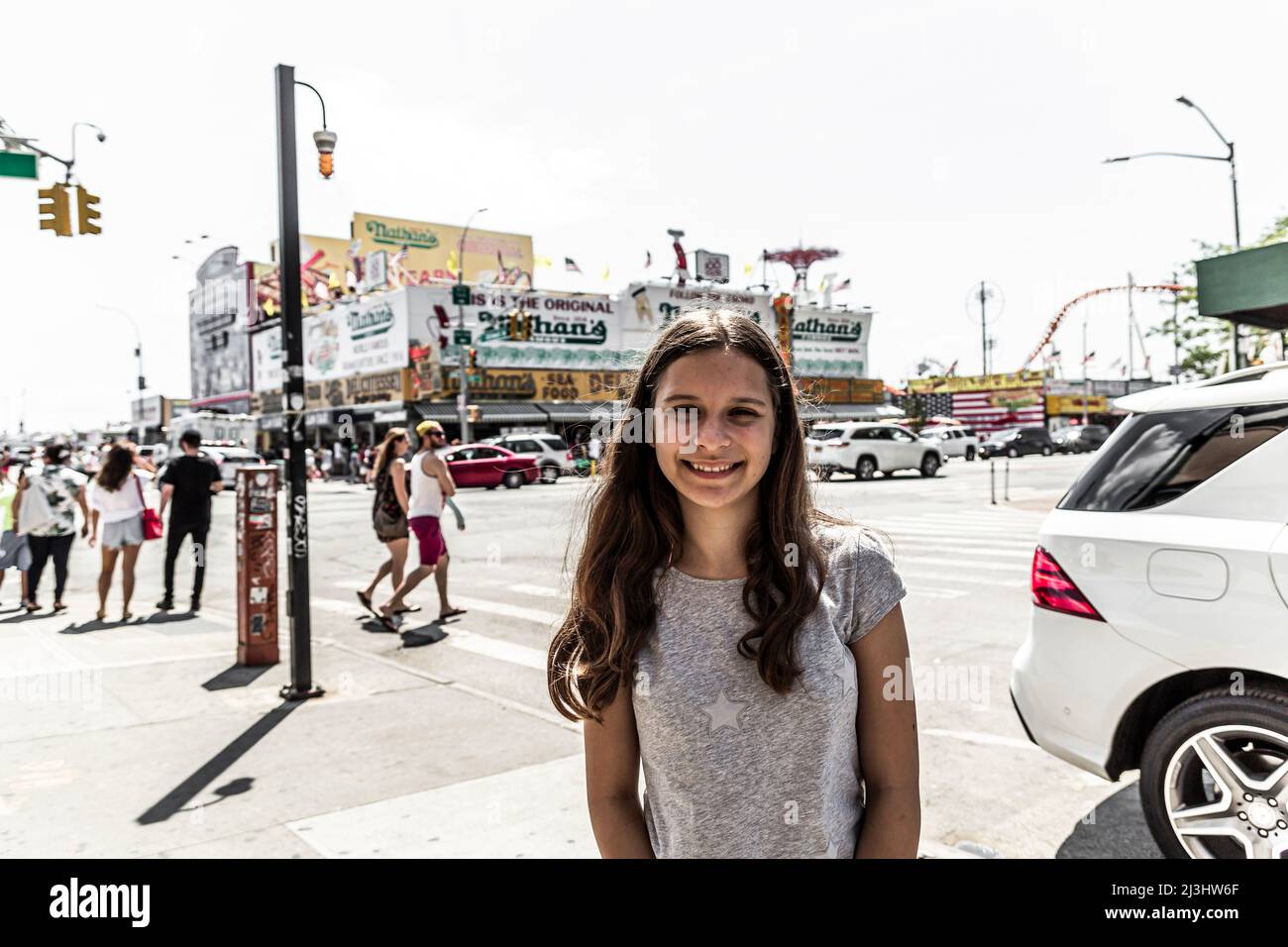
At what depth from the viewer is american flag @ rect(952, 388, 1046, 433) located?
71.2m


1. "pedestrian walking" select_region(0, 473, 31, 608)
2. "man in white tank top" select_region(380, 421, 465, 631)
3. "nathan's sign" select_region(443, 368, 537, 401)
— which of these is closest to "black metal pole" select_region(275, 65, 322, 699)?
"man in white tank top" select_region(380, 421, 465, 631)

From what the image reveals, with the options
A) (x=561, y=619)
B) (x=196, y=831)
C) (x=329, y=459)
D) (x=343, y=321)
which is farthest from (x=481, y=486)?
(x=561, y=619)

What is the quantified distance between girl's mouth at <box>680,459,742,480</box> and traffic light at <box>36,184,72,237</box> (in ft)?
48.8

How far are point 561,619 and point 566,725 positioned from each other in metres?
3.91

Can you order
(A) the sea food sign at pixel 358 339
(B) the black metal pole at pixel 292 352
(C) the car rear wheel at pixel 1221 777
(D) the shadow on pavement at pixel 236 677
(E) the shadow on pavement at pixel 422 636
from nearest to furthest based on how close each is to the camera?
(C) the car rear wheel at pixel 1221 777
(B) the black metal pole at pixel 292 352
(D) the shadow on pavement at pixel 236 677
(E) the shadow on pavement at pixel 422 636
(A) the sea food sign at pixel 358 339

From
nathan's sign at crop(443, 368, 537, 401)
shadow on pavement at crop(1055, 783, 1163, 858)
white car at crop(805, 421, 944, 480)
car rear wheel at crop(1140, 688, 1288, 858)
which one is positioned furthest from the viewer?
nathan's sign at crop(443, 368, 537, 401)

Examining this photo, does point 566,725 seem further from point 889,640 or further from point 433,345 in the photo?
point 433,345

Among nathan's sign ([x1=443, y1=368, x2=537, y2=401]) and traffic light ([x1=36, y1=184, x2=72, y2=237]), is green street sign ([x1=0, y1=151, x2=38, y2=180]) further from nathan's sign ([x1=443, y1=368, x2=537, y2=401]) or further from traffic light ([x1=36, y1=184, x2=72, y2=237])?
nathan's sign ([x1=443, y1=368, x2=537, y2=401])

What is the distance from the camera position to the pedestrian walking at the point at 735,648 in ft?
5.45

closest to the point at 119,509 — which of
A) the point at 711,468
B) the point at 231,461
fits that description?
the point at 711,468

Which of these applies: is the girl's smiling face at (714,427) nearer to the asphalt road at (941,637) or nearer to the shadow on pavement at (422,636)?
the asphalt road at (941,637)

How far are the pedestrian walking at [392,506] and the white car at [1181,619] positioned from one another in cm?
661

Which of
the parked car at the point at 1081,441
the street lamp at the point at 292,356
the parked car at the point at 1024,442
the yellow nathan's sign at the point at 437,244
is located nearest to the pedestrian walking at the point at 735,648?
the street lamp at the point at 292,356

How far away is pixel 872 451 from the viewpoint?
3108 cm
